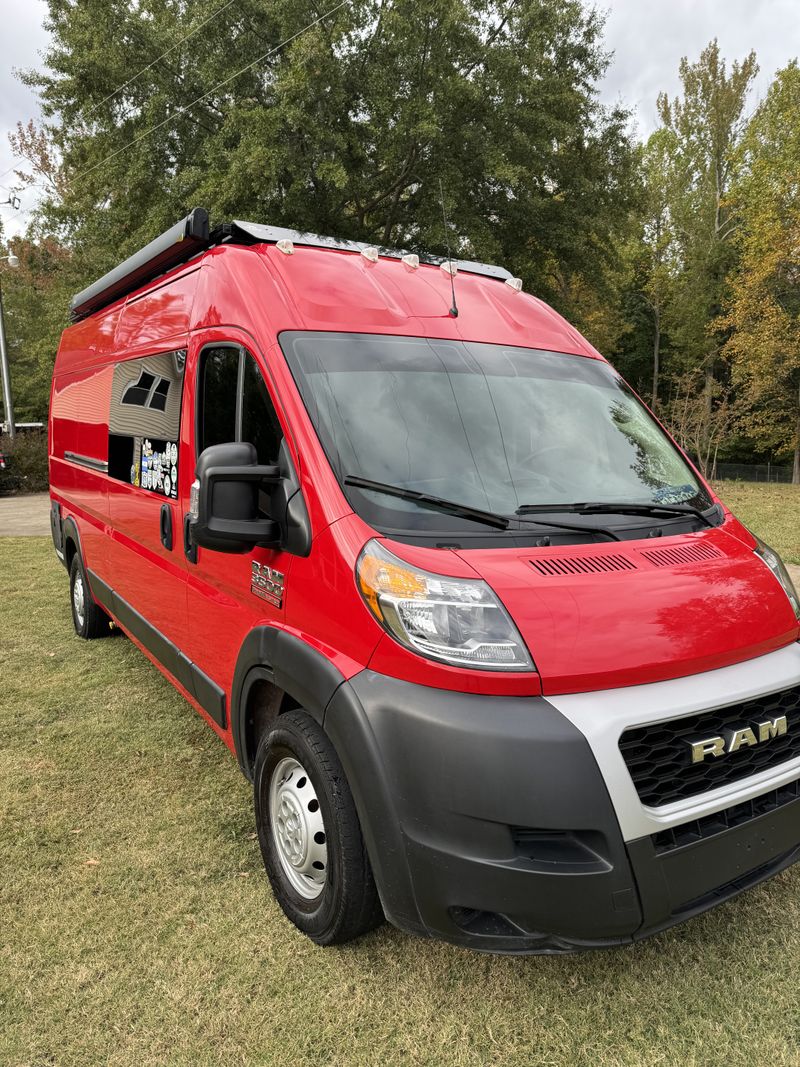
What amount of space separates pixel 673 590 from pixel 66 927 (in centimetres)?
245

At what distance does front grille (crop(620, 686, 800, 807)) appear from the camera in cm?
206

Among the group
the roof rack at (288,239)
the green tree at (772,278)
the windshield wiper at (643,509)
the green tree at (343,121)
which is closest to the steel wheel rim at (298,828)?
the windshield wiper at (643,509)

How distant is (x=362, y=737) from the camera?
2152 millimetres

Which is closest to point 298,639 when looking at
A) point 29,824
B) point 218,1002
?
point 218,1002

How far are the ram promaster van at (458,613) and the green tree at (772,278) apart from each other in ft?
91.9

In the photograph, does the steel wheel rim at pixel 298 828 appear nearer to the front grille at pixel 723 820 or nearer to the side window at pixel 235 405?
the front grille at pixel 723 820

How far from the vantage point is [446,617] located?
2.14m

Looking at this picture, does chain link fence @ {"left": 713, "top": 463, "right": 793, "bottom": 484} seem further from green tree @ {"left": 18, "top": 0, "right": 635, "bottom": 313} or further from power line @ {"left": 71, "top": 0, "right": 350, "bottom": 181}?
power line @ {"left": 71, "top": 0, "right": 350, "bottom": 181}

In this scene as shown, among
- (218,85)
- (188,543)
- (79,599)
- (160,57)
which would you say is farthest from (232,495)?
(160,57)


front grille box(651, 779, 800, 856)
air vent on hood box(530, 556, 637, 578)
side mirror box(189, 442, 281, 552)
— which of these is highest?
side mirror box(189, 442, 281, 552)

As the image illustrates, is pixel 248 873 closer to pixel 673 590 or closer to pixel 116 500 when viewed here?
pixel 673 590

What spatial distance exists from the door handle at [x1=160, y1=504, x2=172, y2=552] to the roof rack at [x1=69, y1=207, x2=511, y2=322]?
1.30m

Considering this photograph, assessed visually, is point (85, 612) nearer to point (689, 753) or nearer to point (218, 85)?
point (689, 753)

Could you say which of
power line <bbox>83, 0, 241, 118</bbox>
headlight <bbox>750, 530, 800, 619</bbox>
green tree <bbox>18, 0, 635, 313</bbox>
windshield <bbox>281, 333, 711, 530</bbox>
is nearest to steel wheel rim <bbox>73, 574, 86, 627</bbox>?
windshield <bbox>281, 333, 711, 530</bbox>
